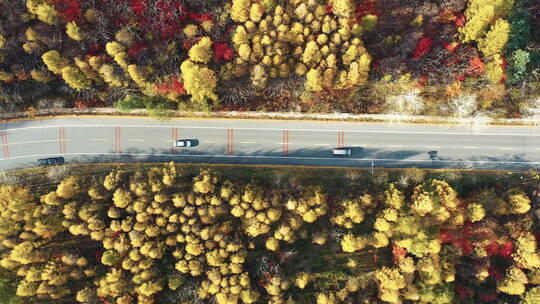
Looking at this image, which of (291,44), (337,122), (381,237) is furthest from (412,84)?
(381,237)

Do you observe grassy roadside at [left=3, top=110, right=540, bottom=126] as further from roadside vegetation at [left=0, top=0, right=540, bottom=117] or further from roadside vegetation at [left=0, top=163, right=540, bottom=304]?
roadside vegetation at [left=0, top=163, right=540, bottom=304]

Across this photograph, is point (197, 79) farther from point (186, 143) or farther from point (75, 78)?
point (75, 78)

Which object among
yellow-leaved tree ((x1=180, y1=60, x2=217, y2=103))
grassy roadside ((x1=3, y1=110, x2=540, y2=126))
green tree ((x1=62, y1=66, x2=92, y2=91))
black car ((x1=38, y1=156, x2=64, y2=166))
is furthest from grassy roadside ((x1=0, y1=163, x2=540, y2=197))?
green tree ((x1=62, y1=66, x2=92, y2=91))

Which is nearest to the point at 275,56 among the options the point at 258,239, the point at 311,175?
the point at 311,175

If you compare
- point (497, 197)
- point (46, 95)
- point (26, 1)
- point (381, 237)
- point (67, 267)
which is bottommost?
point (67, 267)

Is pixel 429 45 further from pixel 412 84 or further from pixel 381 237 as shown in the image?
pixel 381 237
